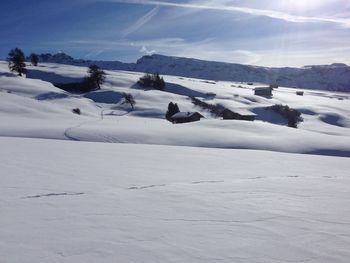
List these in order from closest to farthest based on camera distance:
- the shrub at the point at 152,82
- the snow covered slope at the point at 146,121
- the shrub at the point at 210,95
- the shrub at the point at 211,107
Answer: the snow covered slope at the point at 146,121
the shrub at the point at 211,107
the shrub at the point at 210,95
the shrub at the point at 152,82

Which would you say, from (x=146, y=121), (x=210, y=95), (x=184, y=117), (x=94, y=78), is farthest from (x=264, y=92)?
(x=146, y=121)

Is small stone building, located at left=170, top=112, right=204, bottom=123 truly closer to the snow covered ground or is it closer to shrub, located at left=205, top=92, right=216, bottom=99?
the snow covered ground

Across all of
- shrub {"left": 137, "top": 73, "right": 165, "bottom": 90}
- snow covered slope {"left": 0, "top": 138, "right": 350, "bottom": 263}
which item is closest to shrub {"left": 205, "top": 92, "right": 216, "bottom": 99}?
shrub {"left": 137, "top": 73, "right": 165, "bottom": 90}

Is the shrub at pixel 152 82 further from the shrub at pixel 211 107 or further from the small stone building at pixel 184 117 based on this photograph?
the small stone building at pixel 184 117

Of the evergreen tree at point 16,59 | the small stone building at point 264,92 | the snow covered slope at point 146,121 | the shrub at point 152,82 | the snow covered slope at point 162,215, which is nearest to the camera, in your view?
the snow covered slope at point 162,215

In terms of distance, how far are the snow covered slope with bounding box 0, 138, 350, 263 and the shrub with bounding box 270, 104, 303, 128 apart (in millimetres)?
55848

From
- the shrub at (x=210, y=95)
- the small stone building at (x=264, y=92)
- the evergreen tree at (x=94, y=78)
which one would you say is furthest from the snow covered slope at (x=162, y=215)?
the small stone building at (x=264, y=92)

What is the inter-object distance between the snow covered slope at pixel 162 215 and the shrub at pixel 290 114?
55848mm

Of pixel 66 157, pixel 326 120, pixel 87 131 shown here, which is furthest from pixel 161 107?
pixel 66 157

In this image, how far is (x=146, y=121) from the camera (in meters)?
53.1

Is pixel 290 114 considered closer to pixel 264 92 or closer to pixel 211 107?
pixel 211 107

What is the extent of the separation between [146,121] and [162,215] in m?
46.6

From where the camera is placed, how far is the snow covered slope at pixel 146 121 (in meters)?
25.3

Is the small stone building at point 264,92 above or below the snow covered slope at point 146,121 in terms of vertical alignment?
above
